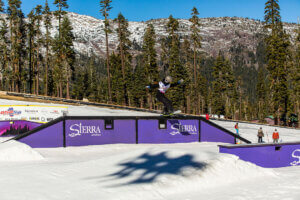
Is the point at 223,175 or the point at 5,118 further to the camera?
the point at 5,118

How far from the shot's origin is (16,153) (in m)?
11.8

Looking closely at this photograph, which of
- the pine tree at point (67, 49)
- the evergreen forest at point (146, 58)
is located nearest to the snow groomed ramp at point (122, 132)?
the evergreen forest at point (146, 58)

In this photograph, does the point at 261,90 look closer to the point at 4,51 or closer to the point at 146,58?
the point at 146,58

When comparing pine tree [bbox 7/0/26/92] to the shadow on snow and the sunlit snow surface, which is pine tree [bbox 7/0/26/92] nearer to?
the sunlit snow surface

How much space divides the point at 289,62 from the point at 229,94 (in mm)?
24252

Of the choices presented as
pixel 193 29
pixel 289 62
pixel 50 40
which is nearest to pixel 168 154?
pixel 193 29

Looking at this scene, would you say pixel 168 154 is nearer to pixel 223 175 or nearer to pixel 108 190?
pixel 223 175

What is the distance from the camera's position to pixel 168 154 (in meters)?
11.1

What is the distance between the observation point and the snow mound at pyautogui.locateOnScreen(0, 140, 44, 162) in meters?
11.5

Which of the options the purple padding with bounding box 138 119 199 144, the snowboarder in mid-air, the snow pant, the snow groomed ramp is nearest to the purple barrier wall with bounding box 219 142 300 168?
the snowboarder in mid-air

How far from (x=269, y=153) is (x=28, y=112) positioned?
16.0 m

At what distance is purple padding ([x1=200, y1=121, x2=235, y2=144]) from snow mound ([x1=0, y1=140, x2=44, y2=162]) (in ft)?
35.7

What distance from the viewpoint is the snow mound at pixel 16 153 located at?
11.5m

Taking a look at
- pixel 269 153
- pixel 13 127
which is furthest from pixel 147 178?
pixel 13 127
